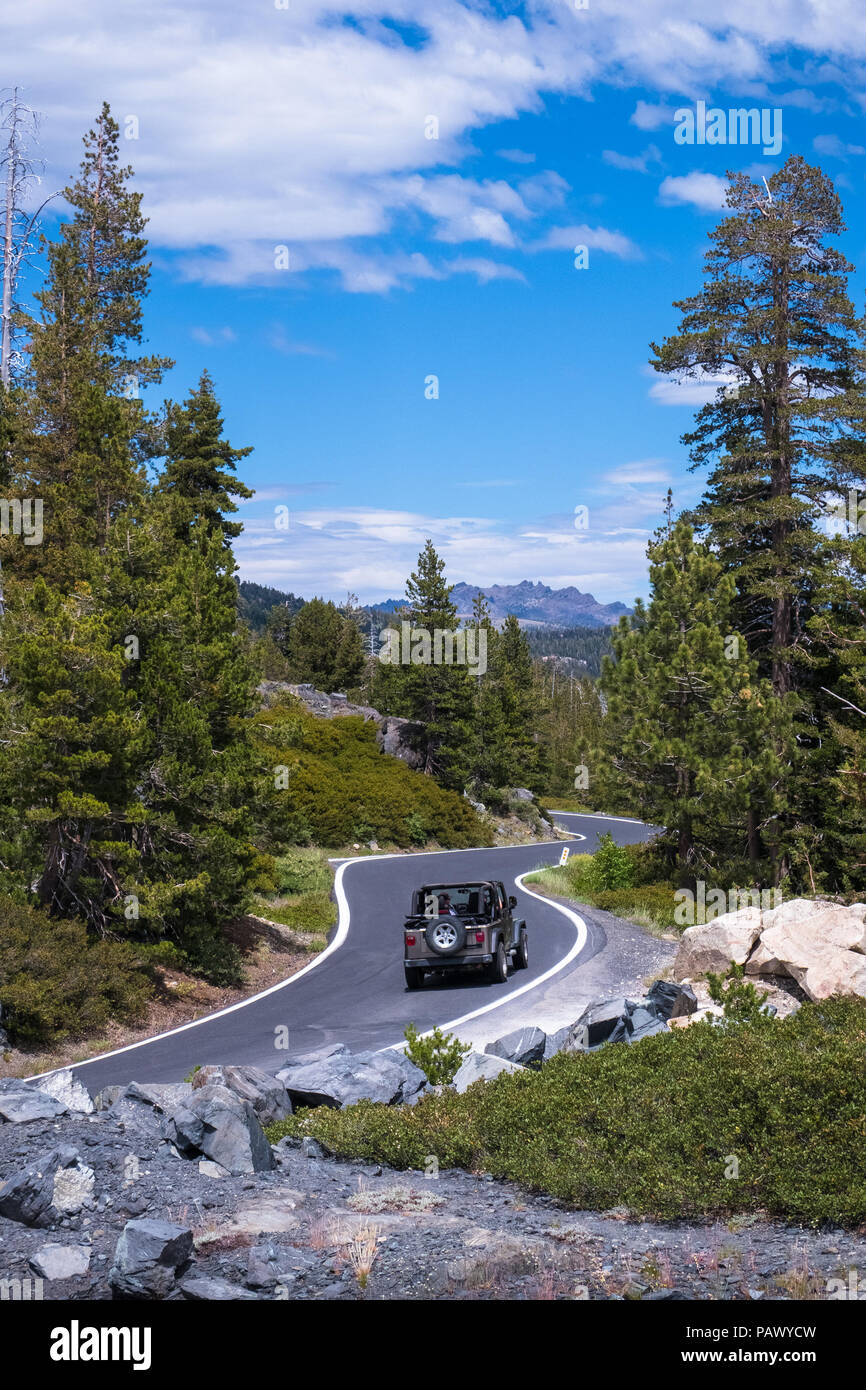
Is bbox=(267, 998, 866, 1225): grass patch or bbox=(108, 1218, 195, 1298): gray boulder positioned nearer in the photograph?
bbox=(108, 1218, 195, 1298): gray boulder

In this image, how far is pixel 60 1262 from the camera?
5.93 m

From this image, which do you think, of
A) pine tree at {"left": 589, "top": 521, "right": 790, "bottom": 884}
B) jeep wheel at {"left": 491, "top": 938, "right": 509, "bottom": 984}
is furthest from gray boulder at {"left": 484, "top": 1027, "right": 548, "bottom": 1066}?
pine tree at {"left": 589, "top": 521, "right": 790, "bottom": 884}

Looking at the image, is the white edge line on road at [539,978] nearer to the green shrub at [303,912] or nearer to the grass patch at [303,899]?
the grass patch at [303,899]

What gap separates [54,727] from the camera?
51.0 feet

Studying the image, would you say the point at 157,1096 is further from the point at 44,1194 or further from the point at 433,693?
the point at 433,693

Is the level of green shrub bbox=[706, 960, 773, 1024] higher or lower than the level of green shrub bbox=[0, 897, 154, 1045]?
higher

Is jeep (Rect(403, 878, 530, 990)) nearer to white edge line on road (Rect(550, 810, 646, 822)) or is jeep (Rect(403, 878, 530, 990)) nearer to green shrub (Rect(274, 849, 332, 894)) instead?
green shrub (Rect(274, 849, 332, 894))

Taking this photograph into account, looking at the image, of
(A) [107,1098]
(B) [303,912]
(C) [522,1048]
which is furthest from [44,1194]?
(B) [303,912]

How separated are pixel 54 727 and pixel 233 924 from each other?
739 centimetres

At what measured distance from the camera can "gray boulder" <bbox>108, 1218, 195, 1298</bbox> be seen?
5.54 meters

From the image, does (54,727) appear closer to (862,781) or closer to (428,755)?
(862,781)

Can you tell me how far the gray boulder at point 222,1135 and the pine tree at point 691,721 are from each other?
54.8ft

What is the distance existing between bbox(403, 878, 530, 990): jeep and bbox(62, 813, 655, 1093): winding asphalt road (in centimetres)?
42

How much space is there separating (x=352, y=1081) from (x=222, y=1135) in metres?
2.58
